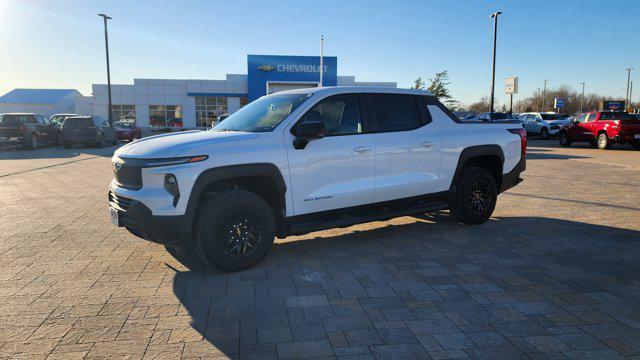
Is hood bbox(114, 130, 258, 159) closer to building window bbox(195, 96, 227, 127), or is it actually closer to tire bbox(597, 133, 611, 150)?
tire bbox(597, 133, 611, 150)

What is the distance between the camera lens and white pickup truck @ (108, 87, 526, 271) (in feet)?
13.9

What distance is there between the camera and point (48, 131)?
2272 centimetres

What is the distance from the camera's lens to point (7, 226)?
6621mm

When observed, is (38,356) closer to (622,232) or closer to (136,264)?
(136,264)

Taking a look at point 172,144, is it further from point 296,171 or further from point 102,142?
point 102,142

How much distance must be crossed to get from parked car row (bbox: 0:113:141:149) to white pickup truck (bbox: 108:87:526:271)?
1921 centimetres

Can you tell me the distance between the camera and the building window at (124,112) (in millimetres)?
46969

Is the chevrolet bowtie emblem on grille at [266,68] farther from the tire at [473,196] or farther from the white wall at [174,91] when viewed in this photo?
the tire at [473,196]

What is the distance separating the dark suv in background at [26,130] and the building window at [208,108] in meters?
24.0

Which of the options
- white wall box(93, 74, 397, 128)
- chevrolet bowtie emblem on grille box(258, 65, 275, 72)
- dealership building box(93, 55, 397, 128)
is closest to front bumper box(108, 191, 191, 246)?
chevrolet bowtie emblem on grille box(258, 65, 275, 72)

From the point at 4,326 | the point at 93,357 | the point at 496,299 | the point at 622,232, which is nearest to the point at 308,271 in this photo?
the point at 496,299

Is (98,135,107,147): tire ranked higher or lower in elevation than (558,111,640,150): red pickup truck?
lower

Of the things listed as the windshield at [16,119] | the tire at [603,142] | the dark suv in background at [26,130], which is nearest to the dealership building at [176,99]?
the dark suv in background at [26,130]

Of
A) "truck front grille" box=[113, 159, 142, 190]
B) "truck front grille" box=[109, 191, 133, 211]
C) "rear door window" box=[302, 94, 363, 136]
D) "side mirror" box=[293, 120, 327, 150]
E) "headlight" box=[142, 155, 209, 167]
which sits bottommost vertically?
"truck front grille" box=[109, 191, 133, 211]
